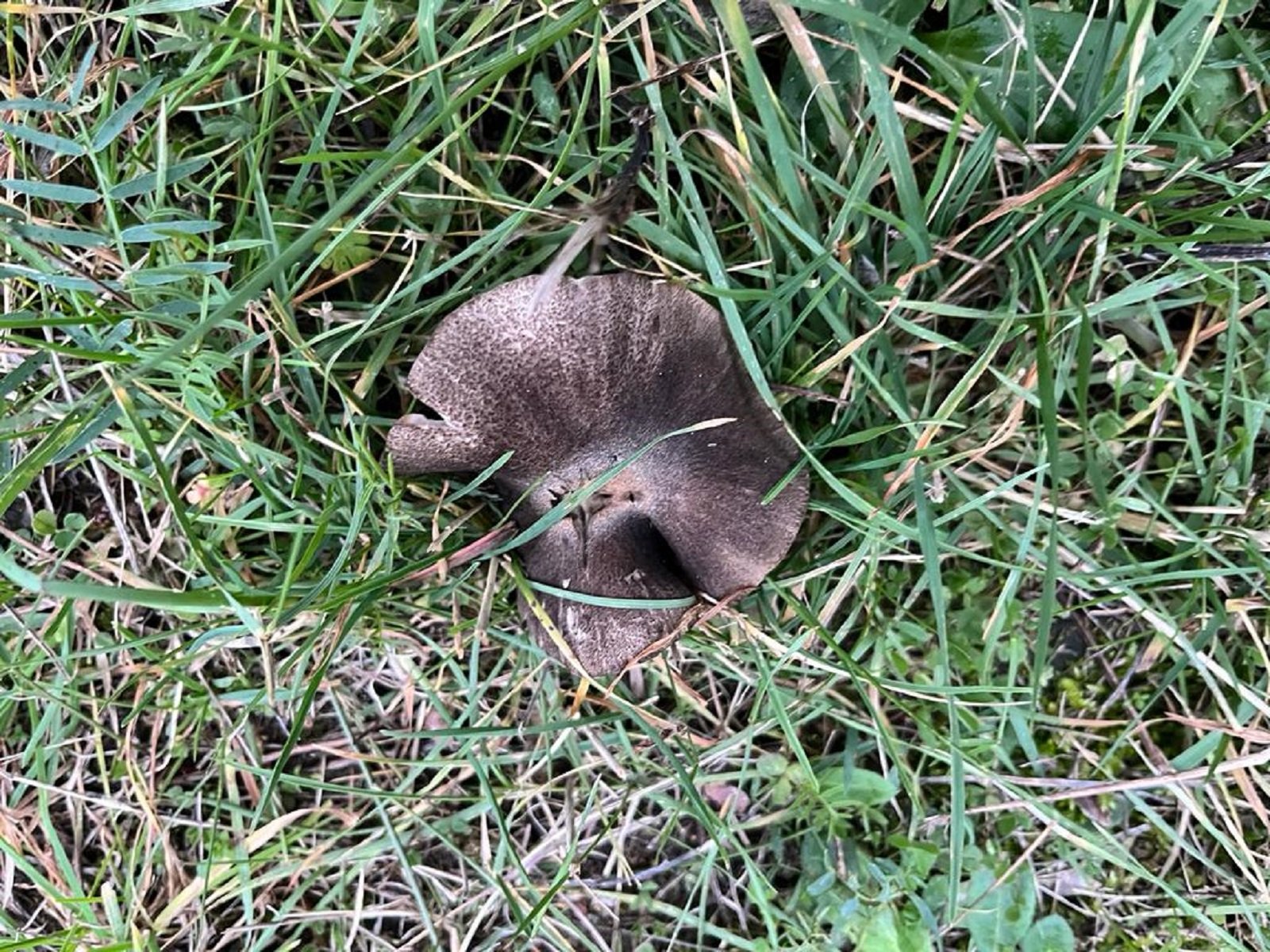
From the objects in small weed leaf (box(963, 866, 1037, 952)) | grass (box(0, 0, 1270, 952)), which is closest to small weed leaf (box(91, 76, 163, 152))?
grass (box(0, 0, 1270, 952))

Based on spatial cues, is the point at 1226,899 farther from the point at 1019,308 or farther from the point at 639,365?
the point at 639,365

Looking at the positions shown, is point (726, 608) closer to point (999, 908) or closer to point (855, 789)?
point (855, 789)

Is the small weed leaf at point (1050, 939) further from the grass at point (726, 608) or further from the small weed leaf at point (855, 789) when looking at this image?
the small weed leaf at point (855, 789)

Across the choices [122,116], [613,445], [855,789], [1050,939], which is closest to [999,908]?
[1050,939]

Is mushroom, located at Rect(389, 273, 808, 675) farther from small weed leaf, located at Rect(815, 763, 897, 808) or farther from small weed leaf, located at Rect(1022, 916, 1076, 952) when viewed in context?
small weed leaf, located at Rect(1022, 916, 1076, 952)

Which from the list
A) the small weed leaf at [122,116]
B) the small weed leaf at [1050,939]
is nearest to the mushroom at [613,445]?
the small weed leaf at [122,116]

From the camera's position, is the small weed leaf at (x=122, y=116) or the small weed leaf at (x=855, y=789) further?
the small weed leaf at (x=855, y=789)
